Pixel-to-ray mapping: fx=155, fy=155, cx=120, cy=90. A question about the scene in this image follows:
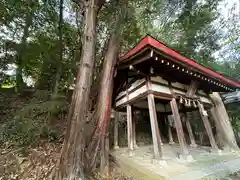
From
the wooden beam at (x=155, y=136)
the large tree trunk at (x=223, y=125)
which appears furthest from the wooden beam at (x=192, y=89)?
the wooden beam at (x=155, y=136)

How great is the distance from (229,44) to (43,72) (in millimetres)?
11033

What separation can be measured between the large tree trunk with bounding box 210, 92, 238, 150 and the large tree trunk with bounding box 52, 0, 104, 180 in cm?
543

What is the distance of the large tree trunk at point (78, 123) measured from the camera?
3.02 meters

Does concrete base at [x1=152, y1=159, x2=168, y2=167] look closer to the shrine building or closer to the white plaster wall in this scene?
the shrine building

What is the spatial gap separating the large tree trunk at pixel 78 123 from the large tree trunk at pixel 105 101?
2.14ft

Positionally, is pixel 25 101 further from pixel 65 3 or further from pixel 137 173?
pixel 137 173

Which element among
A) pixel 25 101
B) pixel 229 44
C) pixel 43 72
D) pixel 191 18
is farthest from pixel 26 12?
pixel 229 44

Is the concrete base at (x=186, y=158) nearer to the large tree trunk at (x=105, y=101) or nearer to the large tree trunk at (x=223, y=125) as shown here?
the large tree trunk at (x=105, y=101)

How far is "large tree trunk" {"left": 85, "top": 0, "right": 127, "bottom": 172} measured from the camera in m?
3.87

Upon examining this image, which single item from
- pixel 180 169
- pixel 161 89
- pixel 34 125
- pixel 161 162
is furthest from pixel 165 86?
pixel 34 125

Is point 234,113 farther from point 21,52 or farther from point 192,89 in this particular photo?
point 21,52

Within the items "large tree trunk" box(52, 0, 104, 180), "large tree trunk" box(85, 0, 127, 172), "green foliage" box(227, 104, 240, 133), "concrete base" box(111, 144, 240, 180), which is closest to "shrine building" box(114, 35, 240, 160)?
"concrete base" box(111, 144, 240, 180)

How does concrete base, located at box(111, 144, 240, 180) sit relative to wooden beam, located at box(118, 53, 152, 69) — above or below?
below

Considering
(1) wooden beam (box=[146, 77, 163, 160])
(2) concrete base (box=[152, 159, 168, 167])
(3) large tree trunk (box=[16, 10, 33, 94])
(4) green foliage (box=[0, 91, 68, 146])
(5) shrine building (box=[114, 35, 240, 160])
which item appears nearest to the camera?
(2) concrete base (box=[152, 159, 168, 167])
